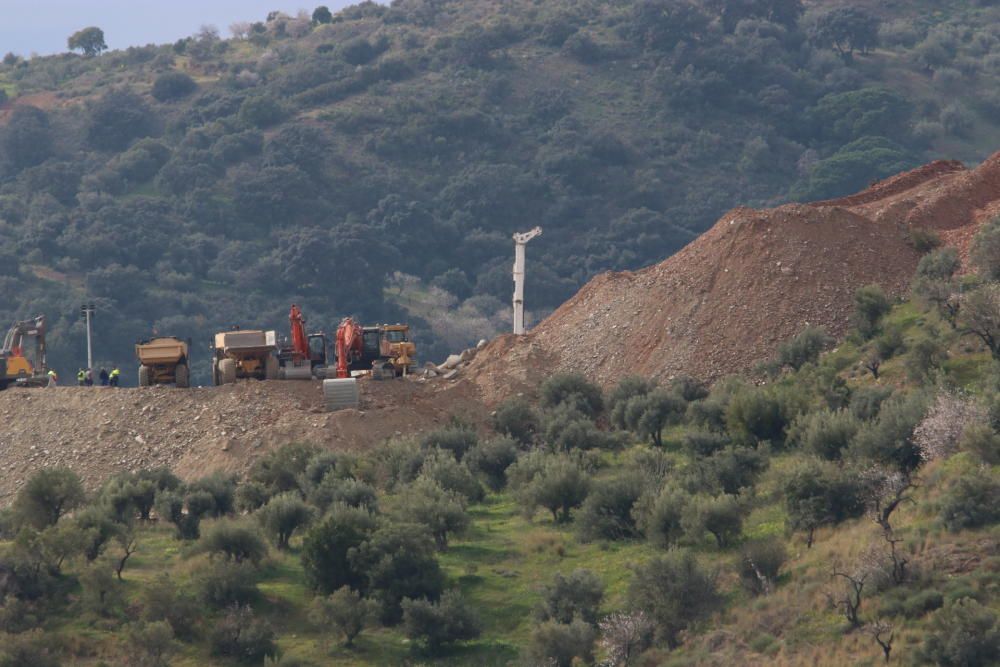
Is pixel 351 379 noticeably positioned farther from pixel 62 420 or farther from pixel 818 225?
pixel 818 225

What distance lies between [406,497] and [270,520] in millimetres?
2948

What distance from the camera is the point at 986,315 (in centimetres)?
4553

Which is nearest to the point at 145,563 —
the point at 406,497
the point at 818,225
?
the point at 406,497

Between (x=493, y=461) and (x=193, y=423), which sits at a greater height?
(x=193, y=423)

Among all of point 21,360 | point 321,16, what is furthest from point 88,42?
point 21,360

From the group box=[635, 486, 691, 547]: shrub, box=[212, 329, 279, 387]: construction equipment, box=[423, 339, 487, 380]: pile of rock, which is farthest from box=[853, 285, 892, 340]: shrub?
box=[212, 329, 279, 387]: construction equipment

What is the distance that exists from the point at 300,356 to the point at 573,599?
2530cm

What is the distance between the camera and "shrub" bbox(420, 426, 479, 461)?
4881 centimetres

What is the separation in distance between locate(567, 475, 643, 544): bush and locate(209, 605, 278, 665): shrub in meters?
7.44

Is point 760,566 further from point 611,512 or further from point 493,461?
point 493,461

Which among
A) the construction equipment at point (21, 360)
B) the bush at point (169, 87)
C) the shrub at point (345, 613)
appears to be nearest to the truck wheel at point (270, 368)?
the construction equipment at point (21, 360)

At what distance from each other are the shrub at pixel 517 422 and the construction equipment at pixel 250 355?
28.5 ft

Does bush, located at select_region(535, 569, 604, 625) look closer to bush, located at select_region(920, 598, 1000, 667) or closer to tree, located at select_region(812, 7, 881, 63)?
bush, located at select_region(920, 598, 1000, 667)

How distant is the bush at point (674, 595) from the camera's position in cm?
3403
